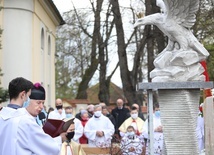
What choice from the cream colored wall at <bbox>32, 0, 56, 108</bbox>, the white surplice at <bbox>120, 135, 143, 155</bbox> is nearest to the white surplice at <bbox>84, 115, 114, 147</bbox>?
the white surplice at <bbox>120, 135, 143, 155</bbox>

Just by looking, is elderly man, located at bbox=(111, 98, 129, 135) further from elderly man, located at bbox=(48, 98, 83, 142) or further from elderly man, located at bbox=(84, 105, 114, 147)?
elderly man, located at bbox=(48, 98, 83, 142)

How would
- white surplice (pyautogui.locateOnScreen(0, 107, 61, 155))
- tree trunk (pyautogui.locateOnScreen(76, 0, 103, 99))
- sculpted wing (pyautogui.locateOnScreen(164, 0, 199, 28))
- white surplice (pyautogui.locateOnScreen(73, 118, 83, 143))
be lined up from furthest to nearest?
tree trunk (pyautogui.locateOnScreen(76, 0, 103, 99)) → white surplice (pyautogui.locateOnScreen(73, 118, 83, 143)) → sculpted wing (pyautogui.locateOnScreen(164, 0, 199, 28)) → white surplice (pyautogui.locateOnScreen(0, 107, 61, 155))

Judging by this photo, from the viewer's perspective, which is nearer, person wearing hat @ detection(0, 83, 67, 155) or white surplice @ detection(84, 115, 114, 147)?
person wearing hat @ detection(0, 83, 67, 155)

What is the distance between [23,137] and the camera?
5.22m

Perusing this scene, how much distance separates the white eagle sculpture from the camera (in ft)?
28.2

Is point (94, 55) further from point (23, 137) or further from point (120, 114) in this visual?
point (23, 137)

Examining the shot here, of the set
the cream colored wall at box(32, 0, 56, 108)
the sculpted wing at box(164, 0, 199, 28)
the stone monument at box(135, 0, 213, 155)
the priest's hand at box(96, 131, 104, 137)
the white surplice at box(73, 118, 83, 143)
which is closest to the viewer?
the stone monument at box(135, 0, 213, 155)

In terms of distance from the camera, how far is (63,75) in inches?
1866

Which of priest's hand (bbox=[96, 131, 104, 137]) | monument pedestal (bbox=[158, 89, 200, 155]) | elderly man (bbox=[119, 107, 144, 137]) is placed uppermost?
monument pedestal (bbox=[158, 89, 200, 155])

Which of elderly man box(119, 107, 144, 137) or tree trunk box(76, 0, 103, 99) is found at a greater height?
tree trunk box(76, 0, 103, 99)

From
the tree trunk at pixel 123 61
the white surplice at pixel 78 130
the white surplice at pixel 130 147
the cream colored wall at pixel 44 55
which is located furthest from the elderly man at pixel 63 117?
the cream colored wall at pixel 44 55

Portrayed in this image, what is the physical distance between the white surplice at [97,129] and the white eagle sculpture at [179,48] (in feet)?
17.1

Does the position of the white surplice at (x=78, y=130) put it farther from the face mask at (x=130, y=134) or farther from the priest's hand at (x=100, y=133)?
the face mask at (x=130, y=134)

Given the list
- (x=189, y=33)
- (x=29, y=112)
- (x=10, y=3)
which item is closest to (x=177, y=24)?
(x=189, y=33)
